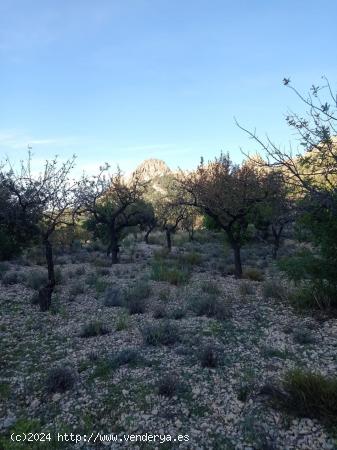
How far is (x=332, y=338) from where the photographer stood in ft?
27.1

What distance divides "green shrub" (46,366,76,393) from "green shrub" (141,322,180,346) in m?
2.23

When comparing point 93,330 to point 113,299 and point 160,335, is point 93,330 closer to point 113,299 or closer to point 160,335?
point 160,335

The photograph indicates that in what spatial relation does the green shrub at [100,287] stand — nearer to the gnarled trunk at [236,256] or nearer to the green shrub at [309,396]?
the gnarled trunk at [236,256]

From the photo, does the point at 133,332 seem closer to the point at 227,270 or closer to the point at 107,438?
the point at 107,438

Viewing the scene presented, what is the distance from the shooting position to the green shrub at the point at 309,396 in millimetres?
5250

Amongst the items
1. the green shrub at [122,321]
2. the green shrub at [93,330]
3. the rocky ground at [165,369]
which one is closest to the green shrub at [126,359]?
the rocky ground at [165,369]

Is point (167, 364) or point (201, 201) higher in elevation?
point (201, 201)

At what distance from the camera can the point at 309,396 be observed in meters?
5.45

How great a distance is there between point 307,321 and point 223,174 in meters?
11.1

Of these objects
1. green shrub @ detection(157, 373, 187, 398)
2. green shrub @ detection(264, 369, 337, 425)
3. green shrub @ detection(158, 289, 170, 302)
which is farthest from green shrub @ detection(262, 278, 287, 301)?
green shrub @ detection(157, 373, 187, 398)

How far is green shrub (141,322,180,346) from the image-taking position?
335 inches

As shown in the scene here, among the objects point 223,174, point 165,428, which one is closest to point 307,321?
point 165,428

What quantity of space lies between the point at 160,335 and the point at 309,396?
13.0 feet

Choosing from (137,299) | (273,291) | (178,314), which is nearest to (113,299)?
(137,299)
